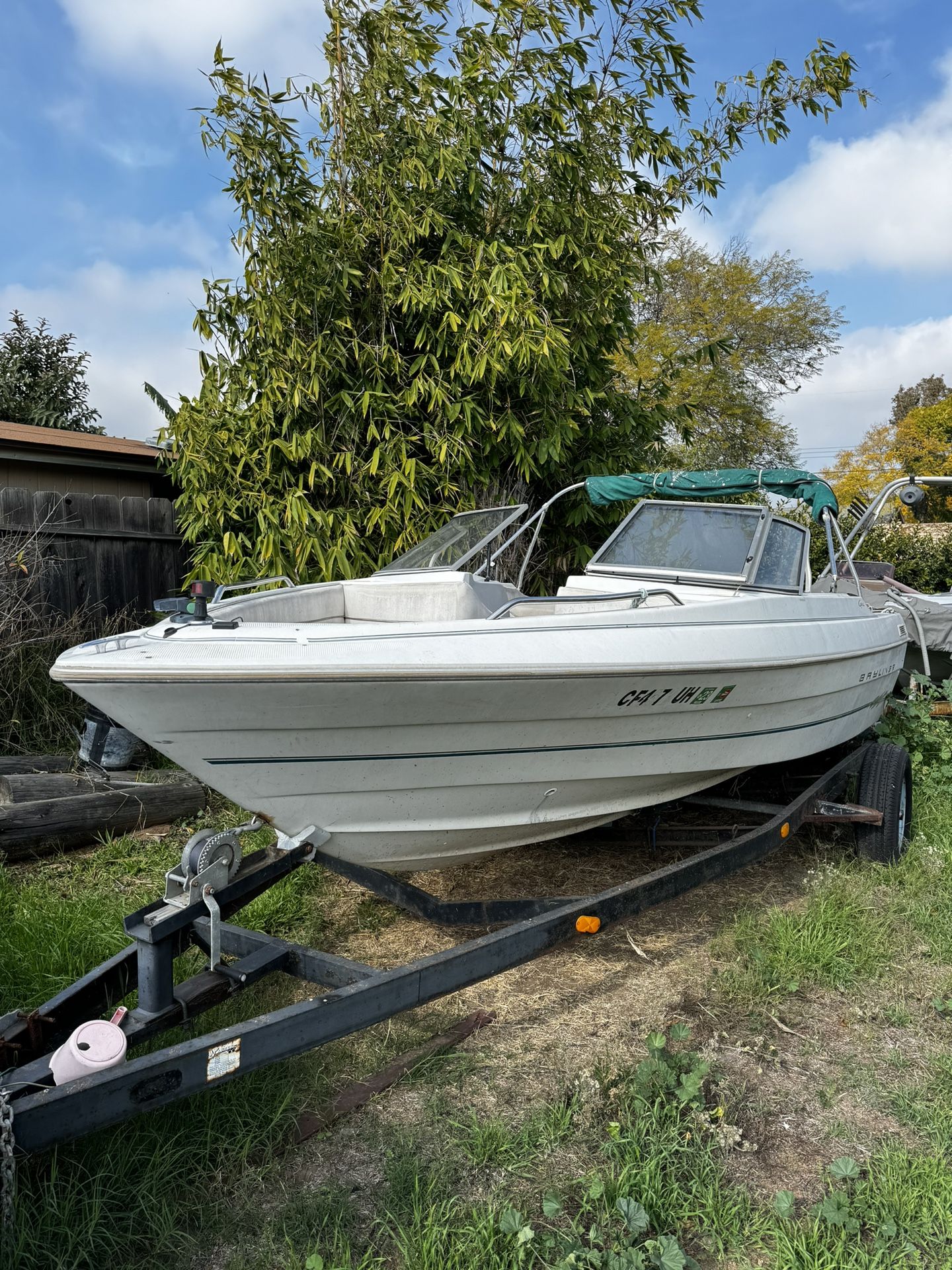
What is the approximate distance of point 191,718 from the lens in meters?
2.42

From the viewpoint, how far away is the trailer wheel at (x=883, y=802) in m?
4.11

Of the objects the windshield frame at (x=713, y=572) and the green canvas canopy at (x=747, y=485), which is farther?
the green canvas canopy at (x=747, y=485)

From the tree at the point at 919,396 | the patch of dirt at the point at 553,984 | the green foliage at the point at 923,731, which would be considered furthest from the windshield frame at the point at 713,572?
the tree at the point at 919,396

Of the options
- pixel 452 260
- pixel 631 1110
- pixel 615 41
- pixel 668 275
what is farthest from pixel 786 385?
pixel 631 1110

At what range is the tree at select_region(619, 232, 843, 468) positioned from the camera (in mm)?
20047

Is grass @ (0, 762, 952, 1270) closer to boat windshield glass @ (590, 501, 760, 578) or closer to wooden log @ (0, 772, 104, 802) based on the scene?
wooden log @ (0, 772, 104, 802)

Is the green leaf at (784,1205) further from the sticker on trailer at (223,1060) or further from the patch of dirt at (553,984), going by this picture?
the sticker on trailer at (223,1060)

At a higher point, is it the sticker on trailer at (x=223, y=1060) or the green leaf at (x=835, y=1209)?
the sticker on trailer at (x=223, y=1060)

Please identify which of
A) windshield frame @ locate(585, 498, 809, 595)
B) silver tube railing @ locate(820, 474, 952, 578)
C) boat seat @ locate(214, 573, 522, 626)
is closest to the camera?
boat seat @ locate(214, 573, 522, 626)

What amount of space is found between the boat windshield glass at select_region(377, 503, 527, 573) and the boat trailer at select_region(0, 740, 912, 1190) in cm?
151

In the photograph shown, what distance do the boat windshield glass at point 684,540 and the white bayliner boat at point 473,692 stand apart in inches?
0.8

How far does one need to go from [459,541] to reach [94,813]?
2274 mm

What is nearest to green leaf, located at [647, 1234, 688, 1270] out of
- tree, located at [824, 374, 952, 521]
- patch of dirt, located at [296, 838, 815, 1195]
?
patch of dirt, located at [296, 838, 815, 1195]

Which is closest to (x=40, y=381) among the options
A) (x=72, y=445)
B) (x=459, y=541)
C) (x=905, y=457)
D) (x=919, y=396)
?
(x=72, y=445)
